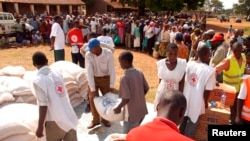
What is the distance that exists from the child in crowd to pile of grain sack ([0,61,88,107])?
44.3 inches

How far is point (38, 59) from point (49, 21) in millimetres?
12040

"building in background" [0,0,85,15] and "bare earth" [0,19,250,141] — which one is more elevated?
"building in background" [0,0,85,15]

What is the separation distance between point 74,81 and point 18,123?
7.07 ft

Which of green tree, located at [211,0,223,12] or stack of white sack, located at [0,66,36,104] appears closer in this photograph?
stack of white sack, located at [0,66,36,104]

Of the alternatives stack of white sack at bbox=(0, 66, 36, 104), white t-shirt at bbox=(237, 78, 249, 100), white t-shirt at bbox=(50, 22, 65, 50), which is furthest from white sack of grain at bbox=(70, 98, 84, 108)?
white t-shirt at bbox=(237, 78, 249, 100)

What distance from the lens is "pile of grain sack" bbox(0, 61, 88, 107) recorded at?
401 cm

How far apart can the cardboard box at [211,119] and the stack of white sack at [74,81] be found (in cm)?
247

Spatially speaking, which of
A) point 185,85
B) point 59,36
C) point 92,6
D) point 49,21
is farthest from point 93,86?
point 92,6

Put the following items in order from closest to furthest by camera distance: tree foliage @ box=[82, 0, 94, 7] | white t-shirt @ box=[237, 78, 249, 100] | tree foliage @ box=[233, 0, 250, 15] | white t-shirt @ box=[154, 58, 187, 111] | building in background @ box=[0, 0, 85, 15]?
white t-shirt @ box=[237, 78, 249, 100] → white t-shirt @ box=[154, 58, 187, 111] → building in background @ box=[0, 0, 85, 15] → tree foliage @ box=[82, 0, 94, 7] → tree foliage @ box=[233, 0, 250, 15]

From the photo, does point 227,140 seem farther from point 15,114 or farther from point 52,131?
point 15,114

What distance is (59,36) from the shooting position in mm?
6883

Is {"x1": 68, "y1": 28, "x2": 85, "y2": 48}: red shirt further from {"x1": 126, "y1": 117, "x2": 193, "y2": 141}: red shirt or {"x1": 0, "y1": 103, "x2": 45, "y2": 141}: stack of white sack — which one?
{"x1": 126, "y1": 117, "x2": 193, "y2": 141}: red shirt

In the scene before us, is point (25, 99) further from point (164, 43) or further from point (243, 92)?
point (164, 43)

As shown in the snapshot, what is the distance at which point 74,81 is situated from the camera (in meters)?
5.20
